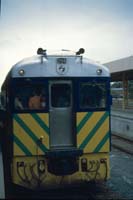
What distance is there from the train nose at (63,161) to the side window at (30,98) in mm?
936

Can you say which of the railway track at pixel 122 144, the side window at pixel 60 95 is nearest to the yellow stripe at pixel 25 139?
the side window at pixel 60 95

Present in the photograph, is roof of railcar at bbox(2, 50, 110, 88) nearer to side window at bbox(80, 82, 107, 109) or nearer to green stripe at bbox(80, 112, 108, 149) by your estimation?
side window at bbox(80, 82, 107, 109)

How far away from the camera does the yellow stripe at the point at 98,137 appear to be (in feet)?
28.9

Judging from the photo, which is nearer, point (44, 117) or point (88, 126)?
point (44, 117)

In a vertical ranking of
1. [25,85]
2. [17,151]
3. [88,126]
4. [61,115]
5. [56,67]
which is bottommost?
[17,151]

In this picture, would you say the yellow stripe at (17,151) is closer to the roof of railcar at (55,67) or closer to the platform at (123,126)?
the roof of railcar at (55,67)

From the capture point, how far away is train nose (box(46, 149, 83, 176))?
27.9 feet

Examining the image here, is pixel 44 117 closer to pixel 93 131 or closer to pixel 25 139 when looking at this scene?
pixel 25 139

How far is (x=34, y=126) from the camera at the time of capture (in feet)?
28.3

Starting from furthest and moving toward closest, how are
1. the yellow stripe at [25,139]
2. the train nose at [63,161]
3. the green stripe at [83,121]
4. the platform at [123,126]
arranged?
the platform at [123,126] → the green stripe at [83,121] → the yellow stripe at [25,139] → the train nose at [63,161]

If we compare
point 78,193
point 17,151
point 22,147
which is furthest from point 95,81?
point 78,193

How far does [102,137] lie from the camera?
8930mm

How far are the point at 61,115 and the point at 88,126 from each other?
1.84 feet

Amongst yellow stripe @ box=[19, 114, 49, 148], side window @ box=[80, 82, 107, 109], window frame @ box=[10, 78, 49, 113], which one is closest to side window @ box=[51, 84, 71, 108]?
window frame @ box=[10, 78, 49, 113]
